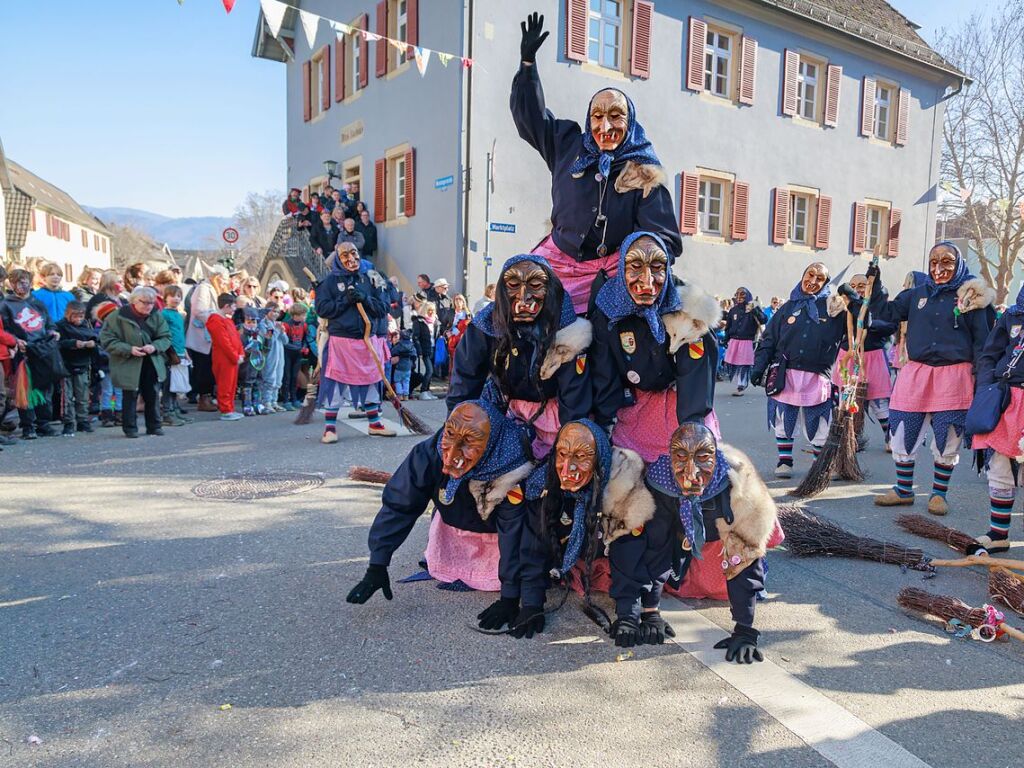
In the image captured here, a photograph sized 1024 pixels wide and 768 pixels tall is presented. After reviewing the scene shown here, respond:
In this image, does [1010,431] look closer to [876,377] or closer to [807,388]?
[807,388]

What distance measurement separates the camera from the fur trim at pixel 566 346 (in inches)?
137

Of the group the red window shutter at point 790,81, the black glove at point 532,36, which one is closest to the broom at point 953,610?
the black glove at point 532,36

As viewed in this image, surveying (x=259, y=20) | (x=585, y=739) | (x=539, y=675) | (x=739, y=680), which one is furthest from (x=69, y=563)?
(x=259, y=20)

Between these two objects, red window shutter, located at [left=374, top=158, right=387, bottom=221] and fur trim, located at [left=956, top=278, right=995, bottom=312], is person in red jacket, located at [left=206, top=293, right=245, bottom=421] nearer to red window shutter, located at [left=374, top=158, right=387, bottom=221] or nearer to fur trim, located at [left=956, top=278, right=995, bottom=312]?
fur trim, located at [left=956, top=278, right=995, bottom=312]

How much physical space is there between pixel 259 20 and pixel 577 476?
25.6 metres

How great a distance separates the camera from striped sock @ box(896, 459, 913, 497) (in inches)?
229

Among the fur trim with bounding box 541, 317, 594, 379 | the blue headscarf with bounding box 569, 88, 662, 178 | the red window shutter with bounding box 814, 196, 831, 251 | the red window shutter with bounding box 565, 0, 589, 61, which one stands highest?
the red window shutter with bounding box 565, 0, 589, 61

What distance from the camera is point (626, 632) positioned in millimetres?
3242

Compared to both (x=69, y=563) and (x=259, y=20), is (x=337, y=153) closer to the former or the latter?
(x=259, y=20)

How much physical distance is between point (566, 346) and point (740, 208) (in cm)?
1680

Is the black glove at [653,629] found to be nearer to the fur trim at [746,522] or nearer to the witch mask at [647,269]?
the fur trim at [746,522]

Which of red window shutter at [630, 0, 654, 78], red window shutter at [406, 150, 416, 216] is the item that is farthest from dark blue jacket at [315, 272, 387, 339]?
red window shutter at [630, 0, 654, 78]

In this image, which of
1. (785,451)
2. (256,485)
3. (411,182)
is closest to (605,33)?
(411,182)

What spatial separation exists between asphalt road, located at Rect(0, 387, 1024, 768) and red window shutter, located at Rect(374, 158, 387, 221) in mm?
14332
